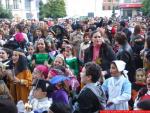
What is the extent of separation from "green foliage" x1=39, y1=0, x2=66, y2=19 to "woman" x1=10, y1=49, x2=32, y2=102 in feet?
199

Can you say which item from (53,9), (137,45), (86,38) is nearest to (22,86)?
(86,38)

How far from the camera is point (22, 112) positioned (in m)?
5.49

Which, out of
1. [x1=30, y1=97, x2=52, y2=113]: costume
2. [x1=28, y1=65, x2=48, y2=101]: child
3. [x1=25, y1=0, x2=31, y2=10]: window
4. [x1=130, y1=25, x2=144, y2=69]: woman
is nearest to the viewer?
[x1=30, y1=97, x2=52, y2=113]: costume

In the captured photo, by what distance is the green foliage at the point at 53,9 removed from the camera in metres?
69.2

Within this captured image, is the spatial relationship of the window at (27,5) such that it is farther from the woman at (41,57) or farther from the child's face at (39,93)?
the child's face at (39,93)

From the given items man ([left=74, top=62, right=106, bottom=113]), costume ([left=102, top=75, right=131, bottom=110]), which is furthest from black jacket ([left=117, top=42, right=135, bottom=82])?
man ([left=74, top=62, right=106, bottom=113])

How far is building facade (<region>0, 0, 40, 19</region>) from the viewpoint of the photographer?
72.3m

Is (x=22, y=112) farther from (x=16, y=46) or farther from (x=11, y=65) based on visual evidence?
(x=16, y=46)

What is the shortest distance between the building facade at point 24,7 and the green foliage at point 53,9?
2.95 meters

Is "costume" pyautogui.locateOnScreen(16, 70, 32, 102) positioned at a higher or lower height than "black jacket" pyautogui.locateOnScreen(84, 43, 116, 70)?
lower

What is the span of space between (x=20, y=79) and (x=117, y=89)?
5.75ft

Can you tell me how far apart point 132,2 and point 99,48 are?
9020 cm

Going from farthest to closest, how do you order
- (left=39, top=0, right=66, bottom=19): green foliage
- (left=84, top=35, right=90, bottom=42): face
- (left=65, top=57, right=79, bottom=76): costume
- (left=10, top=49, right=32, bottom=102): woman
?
(left=39, top=0, right=66, bottom=19): green foliage
(left=84, top=35, right=90, bottom=42): face
(left=65, top=57, right=79, bottom=76): costume
(left=10, top=49, right=32, bottom=102): woman

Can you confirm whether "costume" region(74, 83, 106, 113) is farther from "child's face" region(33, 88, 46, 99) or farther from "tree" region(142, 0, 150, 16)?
"tree" region(142, 0, 150, 16)
